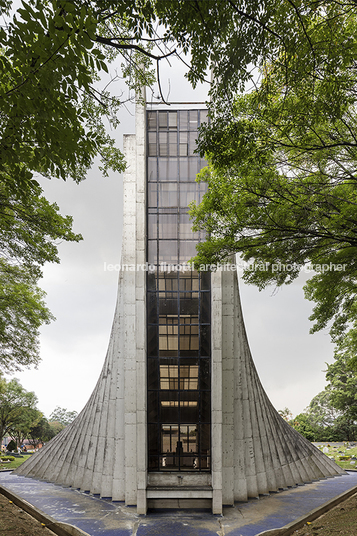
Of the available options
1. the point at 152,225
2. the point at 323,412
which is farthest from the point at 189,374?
the point at 323,412

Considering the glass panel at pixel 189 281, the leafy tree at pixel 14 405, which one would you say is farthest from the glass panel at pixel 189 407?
the leafy tree at pixel 14 405

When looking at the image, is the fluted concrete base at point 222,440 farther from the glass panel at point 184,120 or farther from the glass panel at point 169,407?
the glass panel at point 184,120

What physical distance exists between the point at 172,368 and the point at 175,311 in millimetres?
2313

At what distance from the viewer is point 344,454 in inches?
989

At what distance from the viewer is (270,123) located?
20.8 ft

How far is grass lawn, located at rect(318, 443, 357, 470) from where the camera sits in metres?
21.9

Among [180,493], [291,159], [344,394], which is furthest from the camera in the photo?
[344,394]

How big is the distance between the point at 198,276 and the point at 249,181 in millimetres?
6670

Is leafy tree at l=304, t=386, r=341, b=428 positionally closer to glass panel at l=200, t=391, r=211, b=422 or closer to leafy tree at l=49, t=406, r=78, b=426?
glass panel at l=200, t=391, r=211, b=422

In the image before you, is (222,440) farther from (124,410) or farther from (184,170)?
(184,170)

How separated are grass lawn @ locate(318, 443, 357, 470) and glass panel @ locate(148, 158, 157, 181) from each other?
2235cm

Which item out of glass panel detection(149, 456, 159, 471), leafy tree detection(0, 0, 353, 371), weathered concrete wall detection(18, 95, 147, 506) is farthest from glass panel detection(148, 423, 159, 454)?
leafy tree detection(0, 0, 353, 371)

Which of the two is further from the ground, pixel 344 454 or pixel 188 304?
pixel 188 304

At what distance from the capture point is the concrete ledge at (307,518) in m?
9.59
